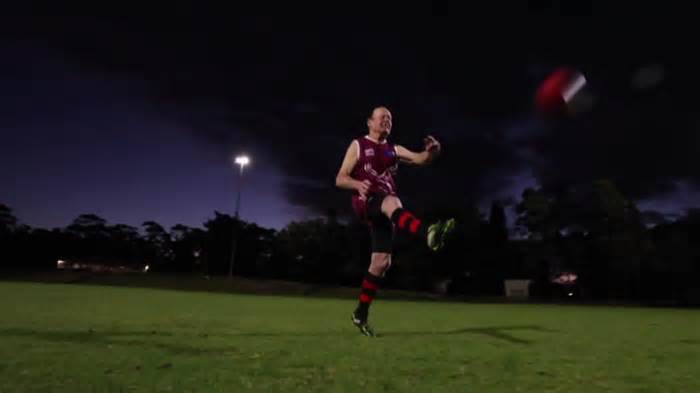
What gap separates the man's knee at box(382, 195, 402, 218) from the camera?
20.2 ft

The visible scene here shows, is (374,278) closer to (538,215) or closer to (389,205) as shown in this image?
(389,205)

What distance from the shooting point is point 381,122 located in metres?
6.82

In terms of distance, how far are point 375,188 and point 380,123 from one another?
91cm

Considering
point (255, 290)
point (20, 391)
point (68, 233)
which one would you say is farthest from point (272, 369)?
point (68, 233)

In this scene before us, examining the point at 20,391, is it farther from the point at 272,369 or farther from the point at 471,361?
the point at 471,361

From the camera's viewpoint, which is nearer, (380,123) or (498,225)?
(380,123)

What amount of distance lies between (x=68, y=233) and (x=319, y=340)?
78.5 metres

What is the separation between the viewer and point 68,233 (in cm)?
7388

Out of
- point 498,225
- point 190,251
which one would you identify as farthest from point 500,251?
point 190,251

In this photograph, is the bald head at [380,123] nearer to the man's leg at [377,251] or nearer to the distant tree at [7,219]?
the man's leg at [377,251]

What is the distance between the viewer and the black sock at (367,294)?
6367mm

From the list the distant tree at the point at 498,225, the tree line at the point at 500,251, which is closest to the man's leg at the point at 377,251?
the tree line at the point at 500,251

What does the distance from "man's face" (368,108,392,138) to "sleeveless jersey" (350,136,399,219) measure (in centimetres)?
18

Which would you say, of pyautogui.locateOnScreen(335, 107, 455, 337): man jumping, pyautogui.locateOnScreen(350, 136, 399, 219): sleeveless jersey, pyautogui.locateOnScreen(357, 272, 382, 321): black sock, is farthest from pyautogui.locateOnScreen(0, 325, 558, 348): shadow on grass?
pyautogui.locateOnScreen(350, 136, 399, 219): sleeveless jersey
